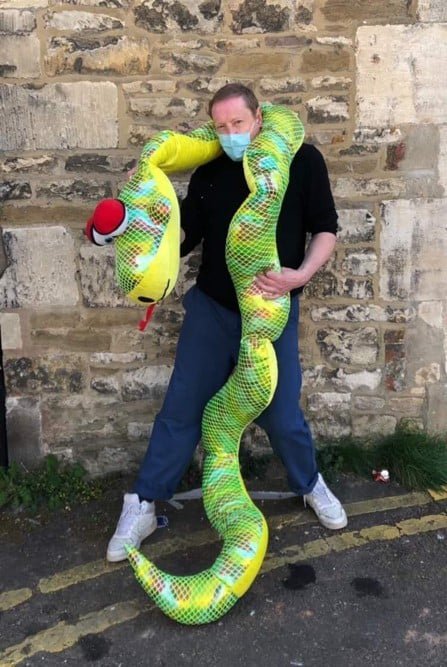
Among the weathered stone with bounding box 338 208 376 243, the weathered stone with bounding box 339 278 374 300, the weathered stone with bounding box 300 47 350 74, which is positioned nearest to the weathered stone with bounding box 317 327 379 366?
the weathered stone with bounding box 339 278 374 300

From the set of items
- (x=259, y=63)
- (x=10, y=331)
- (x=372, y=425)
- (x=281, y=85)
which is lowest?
(x=372, y=425)

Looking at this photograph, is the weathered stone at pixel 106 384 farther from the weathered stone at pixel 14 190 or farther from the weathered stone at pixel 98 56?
the weathered stone at pixel 98 56

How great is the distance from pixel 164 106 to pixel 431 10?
1460mm

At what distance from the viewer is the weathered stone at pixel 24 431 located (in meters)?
3.93

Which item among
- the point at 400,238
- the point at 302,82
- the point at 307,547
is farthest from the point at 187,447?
the point at 302,82

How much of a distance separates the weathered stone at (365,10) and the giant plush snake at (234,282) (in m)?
0.78

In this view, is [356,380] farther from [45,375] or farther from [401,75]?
[45,375]

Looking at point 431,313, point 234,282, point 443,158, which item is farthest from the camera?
point 431,313

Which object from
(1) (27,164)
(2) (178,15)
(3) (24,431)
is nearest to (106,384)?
(3) (24,431)

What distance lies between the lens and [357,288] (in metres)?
3.83

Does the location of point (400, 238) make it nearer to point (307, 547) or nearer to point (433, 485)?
point (433, 485)

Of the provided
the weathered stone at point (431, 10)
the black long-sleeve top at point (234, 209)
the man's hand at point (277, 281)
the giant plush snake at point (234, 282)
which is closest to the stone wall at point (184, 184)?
the weathered stone at point (431, 10)

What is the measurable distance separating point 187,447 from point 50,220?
143cm

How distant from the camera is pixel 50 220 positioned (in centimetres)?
368
